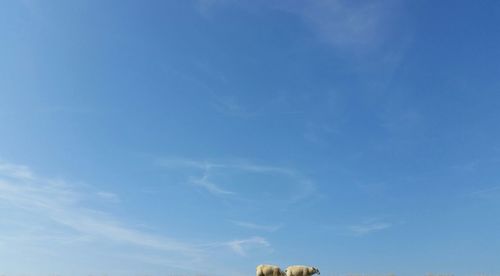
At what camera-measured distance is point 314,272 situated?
39.9m

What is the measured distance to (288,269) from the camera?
3925 cm

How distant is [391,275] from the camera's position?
37312 millimetres

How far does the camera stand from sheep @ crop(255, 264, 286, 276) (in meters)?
38.6

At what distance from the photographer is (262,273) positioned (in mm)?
38719

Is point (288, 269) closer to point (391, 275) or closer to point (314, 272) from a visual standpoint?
point (314, 272)

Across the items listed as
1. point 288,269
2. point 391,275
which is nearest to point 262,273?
point 288,269

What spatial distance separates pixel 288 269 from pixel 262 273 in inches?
79.1

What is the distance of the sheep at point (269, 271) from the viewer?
3856cm

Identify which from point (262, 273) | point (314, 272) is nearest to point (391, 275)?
point (314, 272)

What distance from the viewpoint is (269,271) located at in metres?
38.6

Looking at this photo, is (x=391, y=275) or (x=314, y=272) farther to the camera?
(x=314, y=272)

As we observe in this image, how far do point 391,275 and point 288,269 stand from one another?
7349mm

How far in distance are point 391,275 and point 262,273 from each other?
30.0 feet

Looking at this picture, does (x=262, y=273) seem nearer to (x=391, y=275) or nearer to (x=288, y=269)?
(x=288, y=269)
